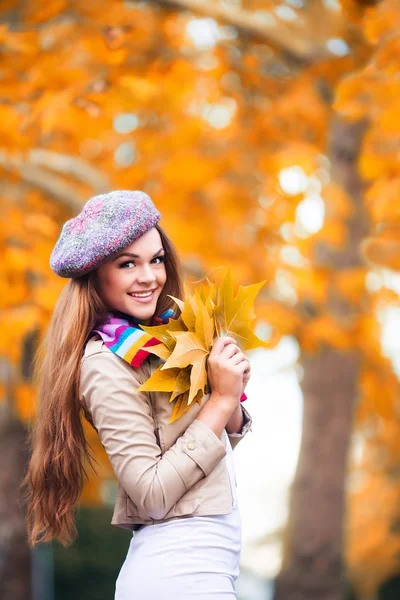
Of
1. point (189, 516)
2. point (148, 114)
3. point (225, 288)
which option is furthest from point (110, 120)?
point (189, 516)

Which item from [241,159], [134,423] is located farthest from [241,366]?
[241,159]

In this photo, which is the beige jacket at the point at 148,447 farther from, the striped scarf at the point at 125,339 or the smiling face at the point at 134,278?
the smiling face at the point at 134,278

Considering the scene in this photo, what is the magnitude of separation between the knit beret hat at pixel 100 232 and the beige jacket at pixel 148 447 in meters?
0.22

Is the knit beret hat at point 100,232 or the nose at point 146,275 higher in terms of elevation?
the knit beret hat at point 100,232

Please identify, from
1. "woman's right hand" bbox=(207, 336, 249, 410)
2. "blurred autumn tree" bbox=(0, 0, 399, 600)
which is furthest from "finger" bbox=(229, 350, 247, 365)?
"blurred autumn tree" bbox=(0, 0, 399, 600)

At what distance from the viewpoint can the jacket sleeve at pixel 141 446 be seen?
5.53ft

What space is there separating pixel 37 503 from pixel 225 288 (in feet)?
2.68

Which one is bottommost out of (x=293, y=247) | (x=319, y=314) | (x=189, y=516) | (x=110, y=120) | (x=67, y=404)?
(x=189, y=516)

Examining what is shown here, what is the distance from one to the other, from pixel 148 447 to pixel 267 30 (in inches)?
152

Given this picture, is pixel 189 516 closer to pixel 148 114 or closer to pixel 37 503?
pixel 37 503

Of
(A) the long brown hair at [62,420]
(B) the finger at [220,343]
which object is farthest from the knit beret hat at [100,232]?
(B) the finger at [220,343]

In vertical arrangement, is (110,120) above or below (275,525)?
above

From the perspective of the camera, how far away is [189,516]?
178 centimetres

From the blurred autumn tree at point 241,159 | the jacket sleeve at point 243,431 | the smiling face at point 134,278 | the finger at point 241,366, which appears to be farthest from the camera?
the blurred autumn tree at point 241,159
